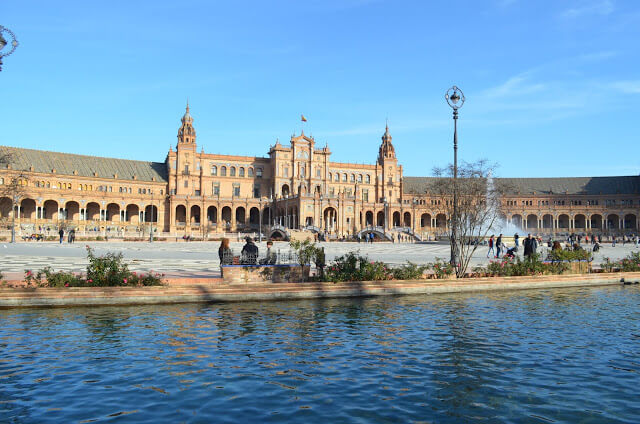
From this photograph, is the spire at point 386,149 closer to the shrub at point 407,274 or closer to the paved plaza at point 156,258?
the paved plaza at point 156,258

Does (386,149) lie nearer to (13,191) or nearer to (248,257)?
(13,191)

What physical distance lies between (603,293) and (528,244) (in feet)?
19.3

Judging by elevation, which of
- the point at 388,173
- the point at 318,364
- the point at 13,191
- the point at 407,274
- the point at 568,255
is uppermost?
the point at 388,173

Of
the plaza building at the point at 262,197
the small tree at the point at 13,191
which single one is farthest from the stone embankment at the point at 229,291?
the plaza building at the point at 262,197

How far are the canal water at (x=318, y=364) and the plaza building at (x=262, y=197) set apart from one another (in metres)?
63.6

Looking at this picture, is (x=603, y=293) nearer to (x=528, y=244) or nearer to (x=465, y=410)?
(x=528, y=244)

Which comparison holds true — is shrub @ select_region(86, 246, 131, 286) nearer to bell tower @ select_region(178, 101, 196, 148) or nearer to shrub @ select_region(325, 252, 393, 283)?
shrub @ select_region(325, 252, 393, 283)

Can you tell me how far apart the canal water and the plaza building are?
63577mm

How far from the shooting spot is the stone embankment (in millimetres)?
15688

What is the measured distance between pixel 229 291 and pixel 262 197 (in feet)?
282

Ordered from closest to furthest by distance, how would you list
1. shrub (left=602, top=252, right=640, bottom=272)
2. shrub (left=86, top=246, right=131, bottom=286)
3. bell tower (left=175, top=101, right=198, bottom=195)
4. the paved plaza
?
shrub (left=86, top=246, right=131, bottom=286) → the paved plaza → shrub (left=602, top=252, right=640, bottom=272) → bell tower (left=175, top=101, right=198, bottom=195)

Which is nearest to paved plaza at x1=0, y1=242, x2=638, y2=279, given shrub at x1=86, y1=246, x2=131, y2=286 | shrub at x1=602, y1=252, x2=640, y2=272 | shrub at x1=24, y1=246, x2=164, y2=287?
shrub at x1=24, y1=246, x2=164, y2=287

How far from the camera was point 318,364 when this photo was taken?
10.3m

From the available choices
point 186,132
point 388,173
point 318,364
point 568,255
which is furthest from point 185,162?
→ point 318,364
